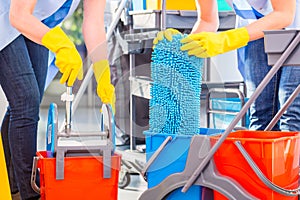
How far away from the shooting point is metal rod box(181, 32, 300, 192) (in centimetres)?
145

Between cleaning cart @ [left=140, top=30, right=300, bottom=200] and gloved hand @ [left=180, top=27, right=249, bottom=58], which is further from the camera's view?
gloved hand @ [left=180, top=27, right=249, bottom=58]

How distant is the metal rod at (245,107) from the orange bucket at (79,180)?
0.28 meters

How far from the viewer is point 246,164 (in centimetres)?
158

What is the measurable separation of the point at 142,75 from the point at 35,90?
92cm

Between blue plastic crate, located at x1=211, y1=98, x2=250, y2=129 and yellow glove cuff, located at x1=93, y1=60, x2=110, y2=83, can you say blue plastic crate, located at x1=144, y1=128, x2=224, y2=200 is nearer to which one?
yellow glove cuff, located at x1=93, y1=60, x2=110, y2=83

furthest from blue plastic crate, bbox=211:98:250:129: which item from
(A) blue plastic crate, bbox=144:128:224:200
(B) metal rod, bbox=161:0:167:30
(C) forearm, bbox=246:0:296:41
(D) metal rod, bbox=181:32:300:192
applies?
(D) metal rod, bbox=181:32:300:192

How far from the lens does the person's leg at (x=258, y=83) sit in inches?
83.9

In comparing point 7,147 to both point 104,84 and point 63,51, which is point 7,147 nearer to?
point 104,84

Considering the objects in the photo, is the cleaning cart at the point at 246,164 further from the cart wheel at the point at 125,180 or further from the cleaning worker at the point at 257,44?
the cart wheel at the point at 125,180

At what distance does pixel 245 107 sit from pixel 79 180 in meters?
0.58

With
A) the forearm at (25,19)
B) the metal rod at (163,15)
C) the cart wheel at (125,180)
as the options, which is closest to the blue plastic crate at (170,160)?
the forearm at (25,19)

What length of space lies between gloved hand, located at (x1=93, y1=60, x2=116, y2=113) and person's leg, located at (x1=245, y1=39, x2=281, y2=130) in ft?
1.82


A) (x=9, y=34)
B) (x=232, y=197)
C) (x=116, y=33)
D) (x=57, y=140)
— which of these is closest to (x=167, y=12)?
(x=116, y=33)

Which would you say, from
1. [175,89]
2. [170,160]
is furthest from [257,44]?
[170,160]
